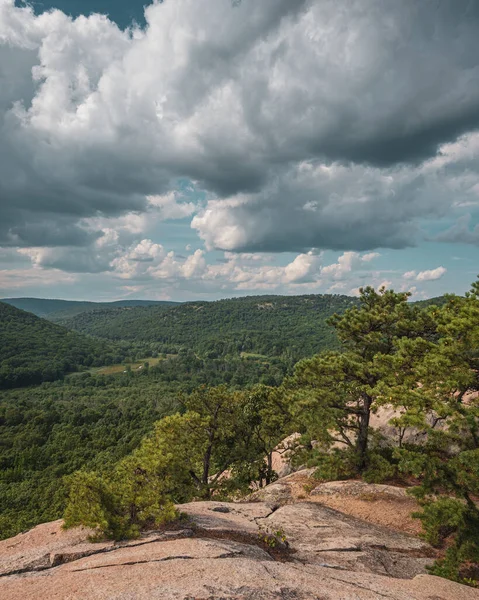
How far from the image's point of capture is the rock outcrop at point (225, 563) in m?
7.96

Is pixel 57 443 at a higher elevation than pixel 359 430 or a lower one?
lower

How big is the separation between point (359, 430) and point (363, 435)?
44 centimetres

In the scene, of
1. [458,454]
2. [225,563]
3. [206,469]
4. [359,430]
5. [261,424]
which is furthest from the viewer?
[261,424]

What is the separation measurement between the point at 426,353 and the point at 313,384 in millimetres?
9930

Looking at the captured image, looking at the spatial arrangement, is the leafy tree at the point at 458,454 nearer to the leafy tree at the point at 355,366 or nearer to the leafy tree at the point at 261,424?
the leafy tree at the point at 355,366

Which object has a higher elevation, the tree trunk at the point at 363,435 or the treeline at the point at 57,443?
the tree trunk at the point at 363,435

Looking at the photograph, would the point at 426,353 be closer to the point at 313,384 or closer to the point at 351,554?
the point at 351,554

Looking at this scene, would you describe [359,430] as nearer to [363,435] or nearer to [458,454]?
[363,435]

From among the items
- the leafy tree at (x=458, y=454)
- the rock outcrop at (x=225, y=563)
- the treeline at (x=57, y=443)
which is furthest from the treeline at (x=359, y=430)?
the treeline at (x=57, y=443)

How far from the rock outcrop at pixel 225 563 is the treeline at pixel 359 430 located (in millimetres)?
1001

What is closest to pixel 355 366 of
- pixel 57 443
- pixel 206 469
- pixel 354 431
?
pixel 354 431

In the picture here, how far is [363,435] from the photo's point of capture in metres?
22.1

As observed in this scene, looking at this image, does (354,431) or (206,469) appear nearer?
(354,431)

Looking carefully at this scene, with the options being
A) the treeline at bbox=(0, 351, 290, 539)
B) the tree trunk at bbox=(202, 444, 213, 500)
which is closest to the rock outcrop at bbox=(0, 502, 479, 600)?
the tree trunk at bbox=(202, 444, 213, 500)
